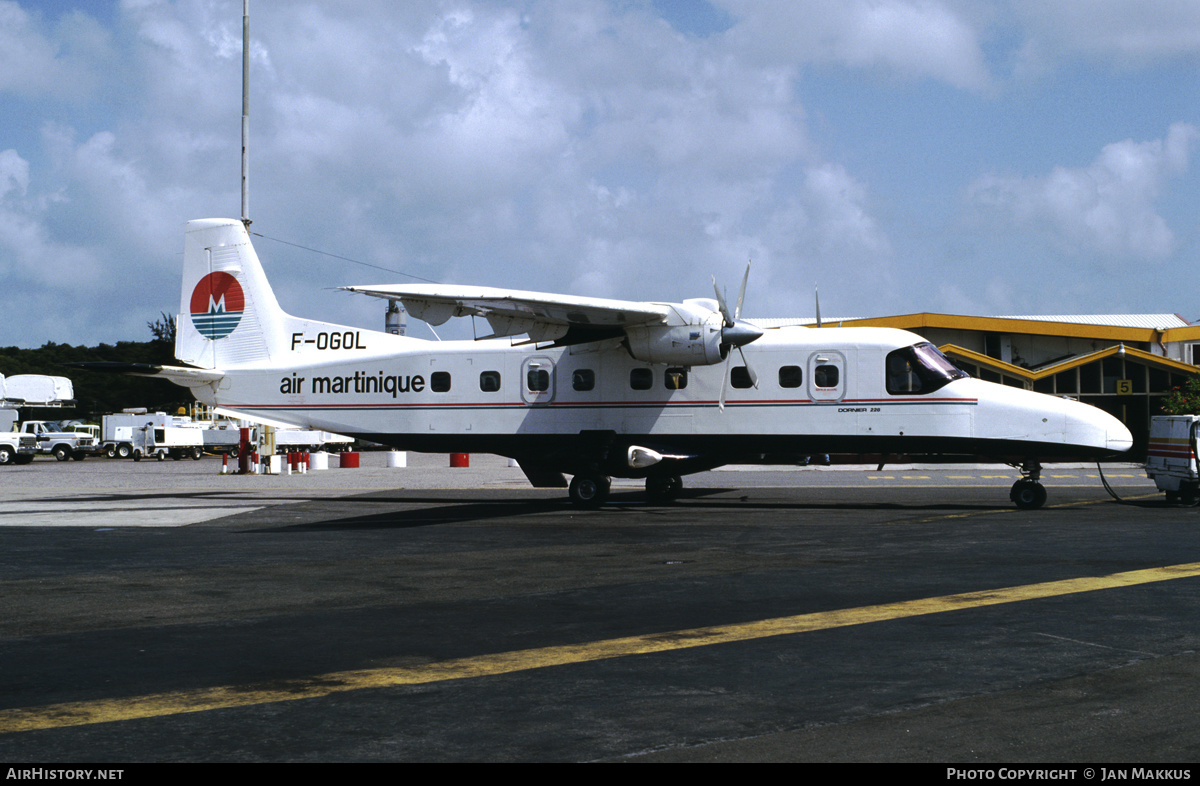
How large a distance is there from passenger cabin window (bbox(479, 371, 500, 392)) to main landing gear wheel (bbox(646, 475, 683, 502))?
13.4ft

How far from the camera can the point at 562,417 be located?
2011 cm

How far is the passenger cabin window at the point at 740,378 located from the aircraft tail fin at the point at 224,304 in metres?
10.7

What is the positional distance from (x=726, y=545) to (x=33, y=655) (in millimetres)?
8568

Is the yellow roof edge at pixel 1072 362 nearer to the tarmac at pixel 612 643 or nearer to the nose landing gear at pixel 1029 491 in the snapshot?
the nose landing gear at pixel 1029 491

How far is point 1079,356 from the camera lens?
1759 inches

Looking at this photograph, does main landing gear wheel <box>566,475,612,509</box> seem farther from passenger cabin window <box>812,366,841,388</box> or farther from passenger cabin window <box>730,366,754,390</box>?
passenger cabin window <box>812,366,841,388</box>

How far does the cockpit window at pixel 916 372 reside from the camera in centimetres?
1819

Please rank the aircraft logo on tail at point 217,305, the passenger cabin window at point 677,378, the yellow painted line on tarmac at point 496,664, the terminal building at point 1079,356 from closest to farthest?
the yellow painted line on tarmac at point 496,664 → the passenger cabin window at point 677,378 → the aircraft logo on tail at point 217,305 → the terminal building at point 1079,356

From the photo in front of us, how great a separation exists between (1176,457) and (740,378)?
880cm

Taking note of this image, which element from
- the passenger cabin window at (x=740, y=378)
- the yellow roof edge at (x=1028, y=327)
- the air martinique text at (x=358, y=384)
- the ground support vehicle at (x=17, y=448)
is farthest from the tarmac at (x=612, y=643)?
the ground support vehicle at (x=17, y=448)

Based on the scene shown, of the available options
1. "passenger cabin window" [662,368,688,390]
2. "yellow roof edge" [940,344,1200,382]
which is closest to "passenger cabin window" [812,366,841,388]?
"passenger cabin window" [662,368,688,390]

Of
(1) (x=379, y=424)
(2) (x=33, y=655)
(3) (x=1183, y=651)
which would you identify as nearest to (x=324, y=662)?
(2) (x=33, y=655)

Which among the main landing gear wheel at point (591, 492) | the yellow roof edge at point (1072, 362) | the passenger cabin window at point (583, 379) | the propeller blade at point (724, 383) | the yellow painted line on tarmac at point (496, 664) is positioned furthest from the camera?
the yellow roof edge at point (1072, 362)
